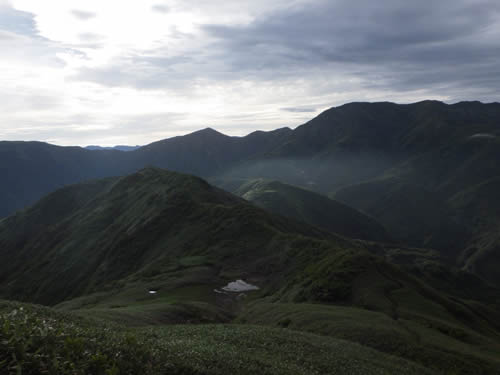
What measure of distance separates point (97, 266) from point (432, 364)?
104m

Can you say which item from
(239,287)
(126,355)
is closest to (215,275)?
(239,287)

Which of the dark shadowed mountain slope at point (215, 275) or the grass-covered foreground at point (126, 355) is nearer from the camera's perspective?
the grass-covered foreground at point (126, 355)

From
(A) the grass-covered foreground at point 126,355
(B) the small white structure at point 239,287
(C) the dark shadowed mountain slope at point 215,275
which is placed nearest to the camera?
(A) the grass-covered foreground at point 126,355

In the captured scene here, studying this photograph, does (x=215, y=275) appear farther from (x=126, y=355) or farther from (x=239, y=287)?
(x=126, y=355)

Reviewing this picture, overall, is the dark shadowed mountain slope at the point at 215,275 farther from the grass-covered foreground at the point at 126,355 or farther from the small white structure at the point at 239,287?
the grass-covered foreground at the point at 126,355

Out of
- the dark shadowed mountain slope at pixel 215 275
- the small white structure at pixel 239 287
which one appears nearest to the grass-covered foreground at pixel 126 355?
the dark shadowed mountain slope at pixel 215 275

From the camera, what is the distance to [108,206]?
154 m

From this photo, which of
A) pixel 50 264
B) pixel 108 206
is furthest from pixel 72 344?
pixel 108 206

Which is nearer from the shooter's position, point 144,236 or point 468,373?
point 468,373

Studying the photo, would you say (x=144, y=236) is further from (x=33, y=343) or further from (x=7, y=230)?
(x=7, y=230)

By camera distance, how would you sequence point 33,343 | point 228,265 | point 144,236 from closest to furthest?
1. point 33,343
2. point 228,265
3. point 144,236

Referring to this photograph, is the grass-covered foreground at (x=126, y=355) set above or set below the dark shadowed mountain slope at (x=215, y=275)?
above

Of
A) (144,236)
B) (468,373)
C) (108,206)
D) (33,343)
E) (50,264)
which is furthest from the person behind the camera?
(108,206)

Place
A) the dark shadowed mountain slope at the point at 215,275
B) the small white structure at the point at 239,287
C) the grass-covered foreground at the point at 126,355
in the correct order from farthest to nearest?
the small white structure at the point at 239,287
the dark shadowed mountain slope at the point at 215,275
the grass-covered foreground at the point at 126,355
